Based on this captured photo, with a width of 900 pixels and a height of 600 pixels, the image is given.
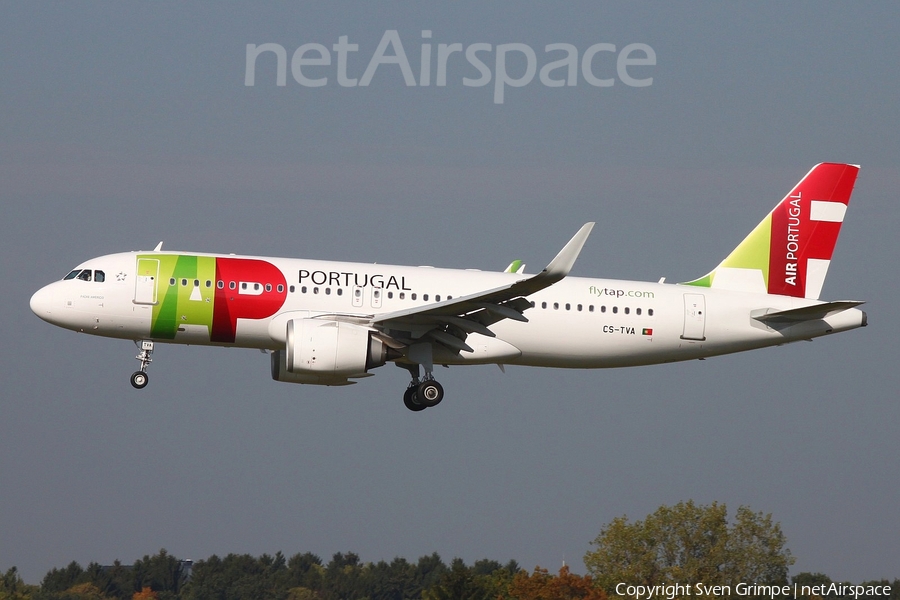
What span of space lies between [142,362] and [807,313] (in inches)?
810

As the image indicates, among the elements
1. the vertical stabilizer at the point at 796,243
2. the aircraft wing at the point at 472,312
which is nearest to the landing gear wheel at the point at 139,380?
the aircraft wing at the point at 472,312

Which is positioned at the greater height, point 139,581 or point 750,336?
point 750,336

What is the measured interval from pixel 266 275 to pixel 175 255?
9.05 feet

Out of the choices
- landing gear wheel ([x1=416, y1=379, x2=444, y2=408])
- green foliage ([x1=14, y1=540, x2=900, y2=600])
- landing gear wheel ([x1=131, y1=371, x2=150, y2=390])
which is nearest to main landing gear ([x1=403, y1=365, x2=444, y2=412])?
landing gear wheel ([x1=416, y1=379, x2=444, y2=408])

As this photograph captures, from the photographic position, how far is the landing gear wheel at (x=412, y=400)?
38844 mm

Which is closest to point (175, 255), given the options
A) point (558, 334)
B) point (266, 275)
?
point (266, 275)

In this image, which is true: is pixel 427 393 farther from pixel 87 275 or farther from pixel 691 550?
pixel 691 550

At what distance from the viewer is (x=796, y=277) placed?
1711 inches

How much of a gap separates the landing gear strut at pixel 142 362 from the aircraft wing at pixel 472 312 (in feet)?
22.5

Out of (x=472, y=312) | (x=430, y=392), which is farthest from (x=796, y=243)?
(x=430, y=392)

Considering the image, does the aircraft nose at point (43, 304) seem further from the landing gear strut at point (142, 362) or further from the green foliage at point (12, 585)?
the green foliage at point (12, 585)

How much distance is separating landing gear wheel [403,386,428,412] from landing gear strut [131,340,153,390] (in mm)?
7764

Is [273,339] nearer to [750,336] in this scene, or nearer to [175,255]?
[175,255]

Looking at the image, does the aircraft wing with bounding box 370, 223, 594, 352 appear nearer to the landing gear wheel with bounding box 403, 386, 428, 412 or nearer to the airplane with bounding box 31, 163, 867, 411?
the airplane with bounding box 31, 163, 867, 411
